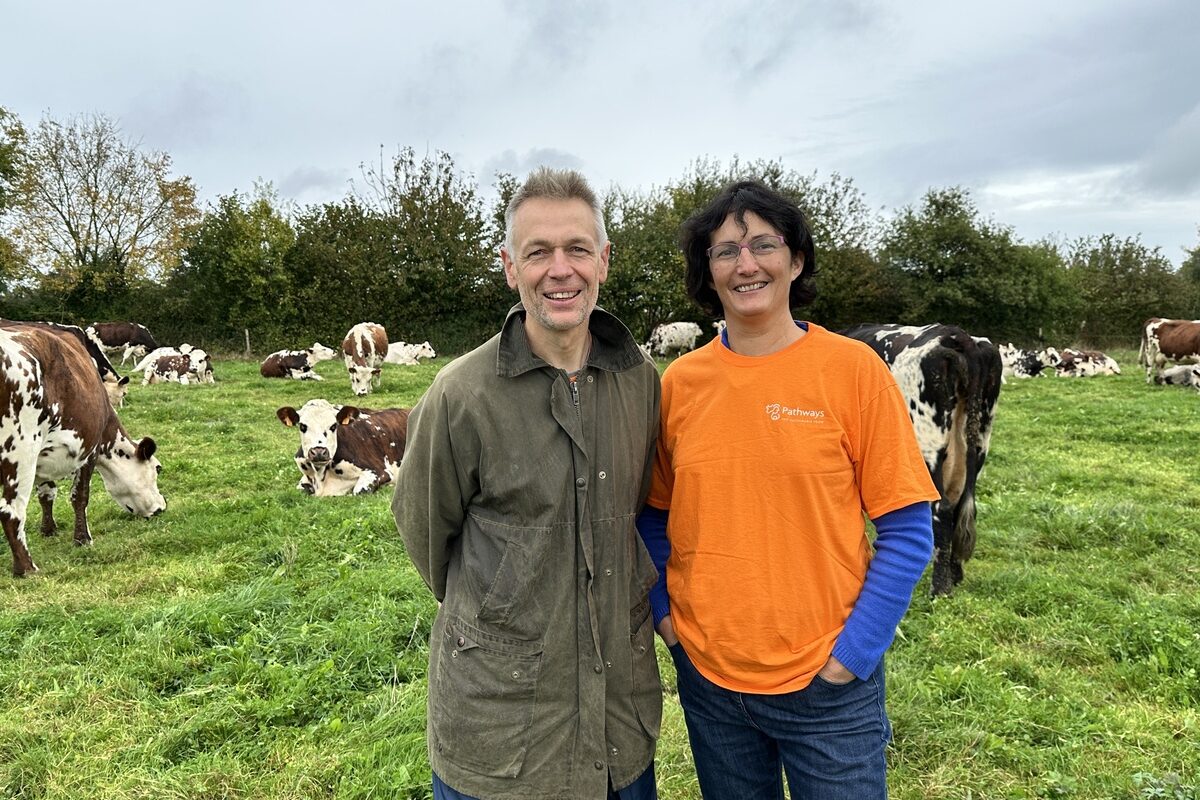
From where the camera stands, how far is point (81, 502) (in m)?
6.30

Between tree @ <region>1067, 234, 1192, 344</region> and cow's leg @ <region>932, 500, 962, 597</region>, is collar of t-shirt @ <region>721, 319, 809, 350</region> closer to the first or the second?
cow's leg @ <region>932, 500, 962, 597</region>

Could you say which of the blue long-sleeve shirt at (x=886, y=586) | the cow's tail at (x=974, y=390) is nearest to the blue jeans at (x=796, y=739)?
the blue long-sleeve shirt at (x=886, y=586)

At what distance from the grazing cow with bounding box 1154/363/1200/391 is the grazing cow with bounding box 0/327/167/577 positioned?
20519mm

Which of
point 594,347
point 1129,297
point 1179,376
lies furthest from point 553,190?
point 1129,297

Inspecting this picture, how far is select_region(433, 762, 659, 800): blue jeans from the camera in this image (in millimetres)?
1780

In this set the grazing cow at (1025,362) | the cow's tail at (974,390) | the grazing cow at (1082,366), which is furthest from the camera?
the grazing cow at (1025,362)

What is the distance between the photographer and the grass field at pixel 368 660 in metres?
2.91

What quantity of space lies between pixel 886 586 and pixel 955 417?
404 centimetres

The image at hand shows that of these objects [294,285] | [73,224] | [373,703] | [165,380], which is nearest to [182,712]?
[373,703]

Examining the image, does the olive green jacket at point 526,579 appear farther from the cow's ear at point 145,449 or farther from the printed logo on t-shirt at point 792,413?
the cow's ear at point 145,449

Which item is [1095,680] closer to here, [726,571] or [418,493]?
[726,571]

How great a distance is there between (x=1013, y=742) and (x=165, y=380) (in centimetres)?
1902

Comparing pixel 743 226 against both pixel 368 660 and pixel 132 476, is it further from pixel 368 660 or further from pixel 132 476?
pixel 132 476

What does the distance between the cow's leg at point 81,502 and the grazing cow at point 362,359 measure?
8859mm
